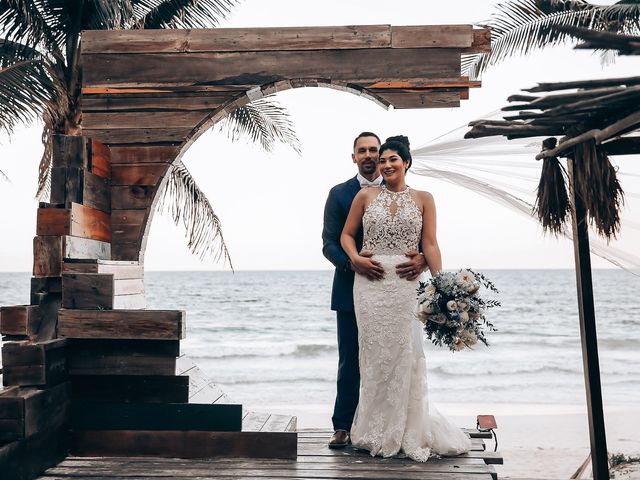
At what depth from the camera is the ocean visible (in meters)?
16.9

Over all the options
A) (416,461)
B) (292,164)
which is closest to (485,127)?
(416,461)

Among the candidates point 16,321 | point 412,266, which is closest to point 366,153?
point 412,266

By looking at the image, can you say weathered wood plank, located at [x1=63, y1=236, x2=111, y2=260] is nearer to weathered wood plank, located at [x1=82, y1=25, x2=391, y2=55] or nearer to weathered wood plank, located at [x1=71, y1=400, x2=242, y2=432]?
weathered wood plank, located at [x1=71, y1=400, x2=242, y2=432]

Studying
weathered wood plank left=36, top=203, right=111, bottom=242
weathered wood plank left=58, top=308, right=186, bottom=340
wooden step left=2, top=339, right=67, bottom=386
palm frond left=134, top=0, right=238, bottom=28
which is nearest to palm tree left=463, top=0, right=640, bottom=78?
palm frond left=134, top=0, right=238, bottom=28

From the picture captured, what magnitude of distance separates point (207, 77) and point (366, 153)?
1218 mm

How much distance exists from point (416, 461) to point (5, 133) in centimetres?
829

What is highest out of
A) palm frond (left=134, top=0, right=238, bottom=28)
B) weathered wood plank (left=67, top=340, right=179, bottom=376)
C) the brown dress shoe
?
palm frond (left=134, top=0, right=238, bottom=28)

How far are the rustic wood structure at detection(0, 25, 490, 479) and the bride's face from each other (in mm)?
542

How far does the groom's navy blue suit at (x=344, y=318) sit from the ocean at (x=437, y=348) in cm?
1052

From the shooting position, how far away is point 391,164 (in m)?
4.72

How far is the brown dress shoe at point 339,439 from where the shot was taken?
16.1 ft

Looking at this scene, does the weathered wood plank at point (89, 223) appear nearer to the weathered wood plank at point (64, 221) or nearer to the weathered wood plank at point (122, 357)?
the weathered wood plank at point (64, 221)


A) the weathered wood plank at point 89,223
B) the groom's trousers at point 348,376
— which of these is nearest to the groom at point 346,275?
the groom's trousers at point 348,376

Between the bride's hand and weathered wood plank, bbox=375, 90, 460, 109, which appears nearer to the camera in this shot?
the bride's hand
